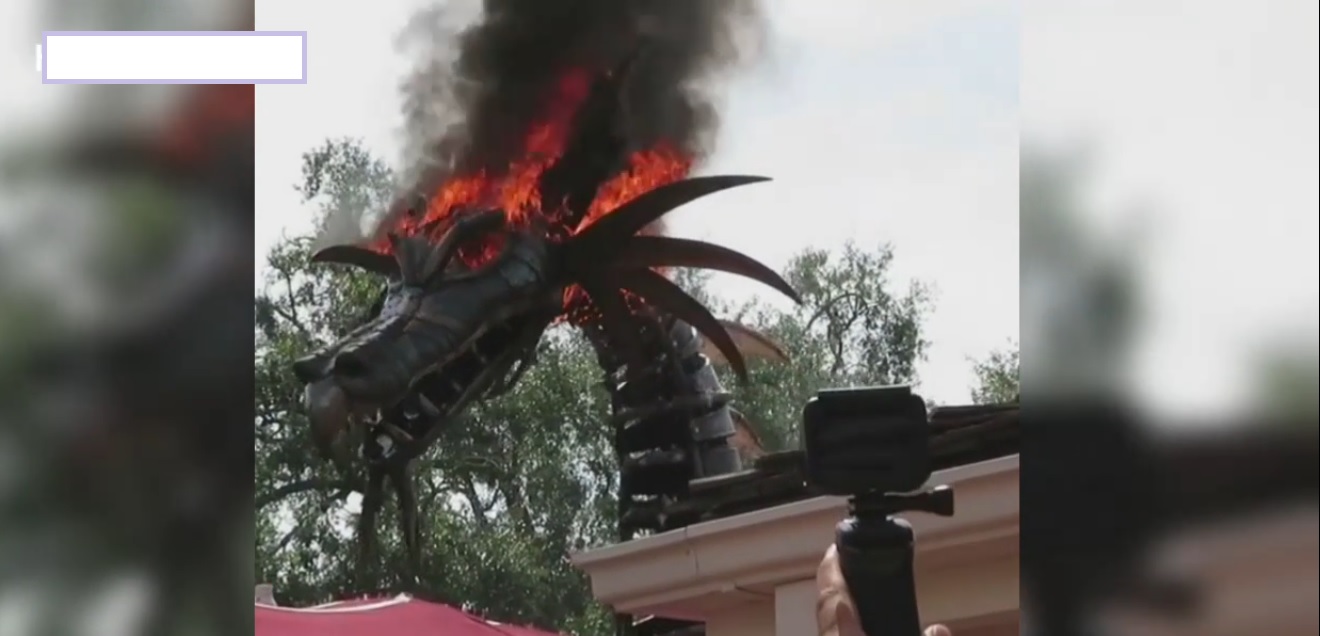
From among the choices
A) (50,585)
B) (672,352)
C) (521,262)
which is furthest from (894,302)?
(50,585)

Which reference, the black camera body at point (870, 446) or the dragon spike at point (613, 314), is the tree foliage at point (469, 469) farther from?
the black camera body at point (870, 446)

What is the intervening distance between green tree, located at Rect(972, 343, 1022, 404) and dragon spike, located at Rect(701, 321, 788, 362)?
1.39 feet

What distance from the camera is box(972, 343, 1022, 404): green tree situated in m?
3.44

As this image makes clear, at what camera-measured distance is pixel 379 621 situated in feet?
12.1

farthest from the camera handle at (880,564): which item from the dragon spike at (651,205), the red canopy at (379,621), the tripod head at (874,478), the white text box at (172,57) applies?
the white text box at (172,57)

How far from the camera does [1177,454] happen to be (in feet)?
6.76

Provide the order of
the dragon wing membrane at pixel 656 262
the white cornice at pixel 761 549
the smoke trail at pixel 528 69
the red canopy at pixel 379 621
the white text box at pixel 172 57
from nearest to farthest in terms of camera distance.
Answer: the white text box at pixel 172 57, the white cornice at pixel 761 549, the red canopy at pixel 379 621, the dragon wing membrane at pixel 656 262, the smoke trail at pixel 528 69

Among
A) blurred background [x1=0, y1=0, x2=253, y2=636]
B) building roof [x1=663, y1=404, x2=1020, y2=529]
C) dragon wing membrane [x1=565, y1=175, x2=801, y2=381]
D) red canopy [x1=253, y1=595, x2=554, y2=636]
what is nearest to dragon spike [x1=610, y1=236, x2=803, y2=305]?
dragon wing membrane [x1=565, y1=175, x2=801, y2=381]

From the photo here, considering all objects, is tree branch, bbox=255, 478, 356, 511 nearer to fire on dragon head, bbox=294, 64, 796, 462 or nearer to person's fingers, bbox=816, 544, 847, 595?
fire on dragon head, bbox=294, 64, 796, 462

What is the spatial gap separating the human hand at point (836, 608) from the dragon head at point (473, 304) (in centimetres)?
86

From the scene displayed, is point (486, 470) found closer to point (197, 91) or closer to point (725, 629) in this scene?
point (725, 629)

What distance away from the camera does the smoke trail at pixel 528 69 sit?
3.78 meters

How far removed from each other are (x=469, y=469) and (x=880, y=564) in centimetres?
121

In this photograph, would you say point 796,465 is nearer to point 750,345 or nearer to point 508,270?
point 750,345
